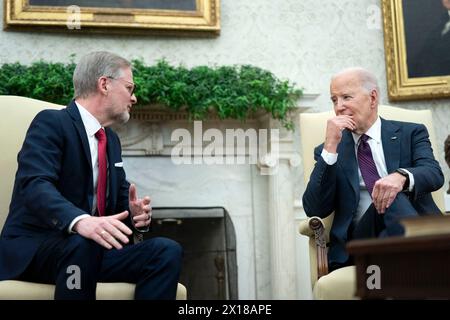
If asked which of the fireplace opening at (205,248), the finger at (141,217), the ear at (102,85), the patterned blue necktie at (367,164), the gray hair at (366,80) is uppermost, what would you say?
the gray hair at (366,80)

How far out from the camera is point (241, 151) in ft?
13.1

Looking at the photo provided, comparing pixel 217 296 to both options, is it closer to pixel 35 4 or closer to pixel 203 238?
pixel 203 238

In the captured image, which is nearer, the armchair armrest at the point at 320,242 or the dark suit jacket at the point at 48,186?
the dark suit jacket at the point at 48,186

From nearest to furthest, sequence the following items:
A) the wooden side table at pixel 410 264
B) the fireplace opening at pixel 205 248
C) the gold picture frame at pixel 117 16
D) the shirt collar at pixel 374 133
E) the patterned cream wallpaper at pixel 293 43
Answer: the wooden side table at pixel 410 264 < the shirt collar at pixel 374 133 < the gold picture frame at pixel 117 16 < the fireplace opening at pixel 205 248 < the patterned cream wallpaper at pixel 293 43

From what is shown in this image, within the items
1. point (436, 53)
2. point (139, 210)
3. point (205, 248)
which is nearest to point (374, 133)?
point (139, 210)

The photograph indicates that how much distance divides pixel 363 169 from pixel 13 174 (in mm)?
1365

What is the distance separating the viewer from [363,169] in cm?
248

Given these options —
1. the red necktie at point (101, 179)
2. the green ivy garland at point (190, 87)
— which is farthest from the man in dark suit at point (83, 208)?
the green ivy garland at point (190, 87)

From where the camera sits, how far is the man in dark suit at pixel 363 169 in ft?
7.27

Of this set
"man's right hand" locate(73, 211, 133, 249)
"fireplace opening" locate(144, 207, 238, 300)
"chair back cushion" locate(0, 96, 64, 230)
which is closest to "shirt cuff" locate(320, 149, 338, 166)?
"man's right hand" locate(73, 211, 133, 249)

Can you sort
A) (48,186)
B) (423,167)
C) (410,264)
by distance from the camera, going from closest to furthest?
(410,264) < (48,186) < (423,167)

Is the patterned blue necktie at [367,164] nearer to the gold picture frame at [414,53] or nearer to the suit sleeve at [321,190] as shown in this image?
the suit sleeve at [321,190]

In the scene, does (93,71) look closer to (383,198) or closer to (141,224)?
(141,224)

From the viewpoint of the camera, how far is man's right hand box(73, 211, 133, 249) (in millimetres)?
1694
